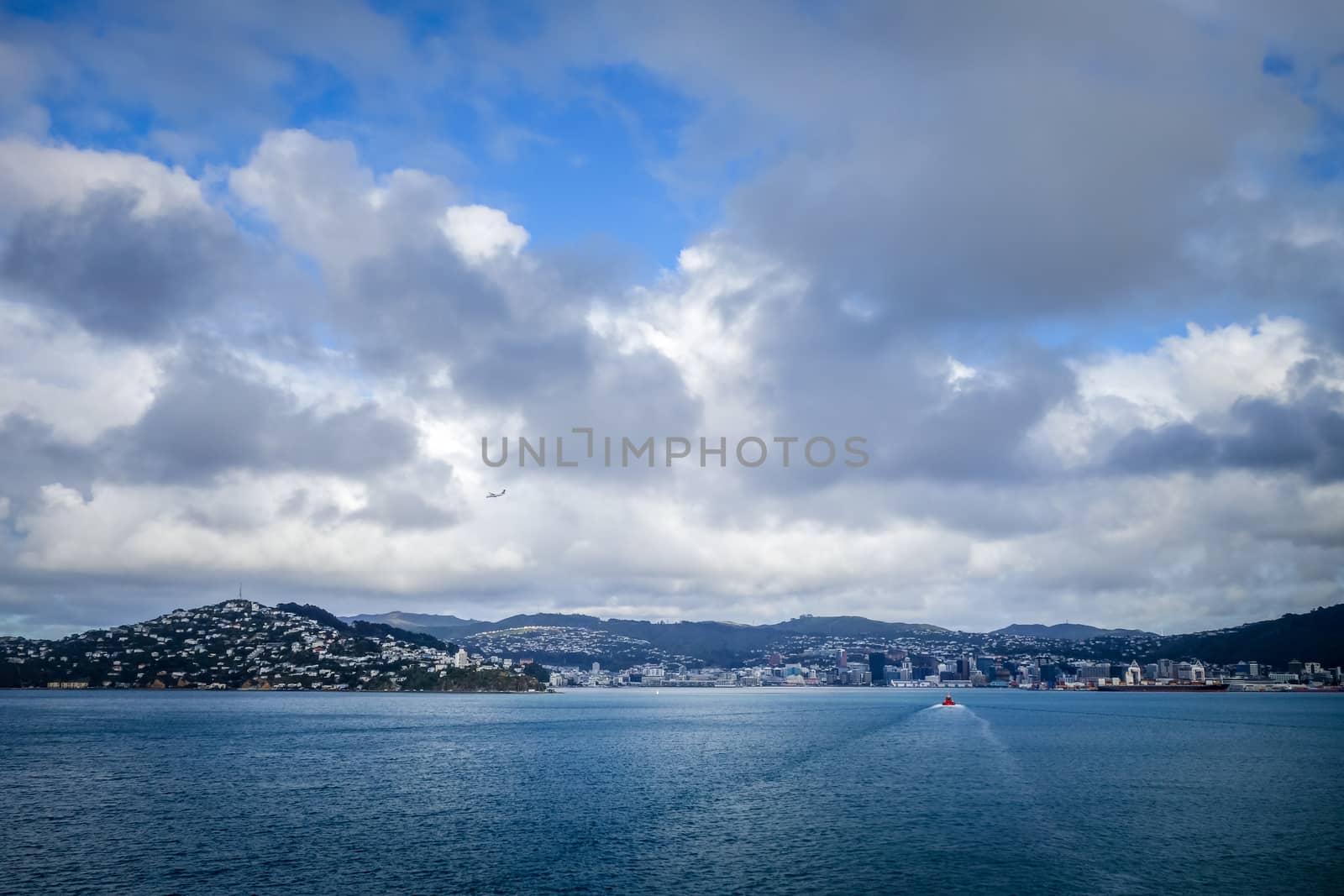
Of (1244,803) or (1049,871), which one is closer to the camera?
(1049,871)

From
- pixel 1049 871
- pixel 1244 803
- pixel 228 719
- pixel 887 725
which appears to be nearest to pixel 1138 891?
pixel 1049 871

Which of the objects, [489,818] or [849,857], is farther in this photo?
[489,818]

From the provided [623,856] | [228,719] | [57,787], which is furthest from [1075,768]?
[228,719]

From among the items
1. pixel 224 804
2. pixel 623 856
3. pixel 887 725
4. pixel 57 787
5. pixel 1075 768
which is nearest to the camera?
pixel 623 856

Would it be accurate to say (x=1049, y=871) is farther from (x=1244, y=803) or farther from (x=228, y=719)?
(x=228, y=719)

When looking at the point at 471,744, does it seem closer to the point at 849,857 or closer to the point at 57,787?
the point at 57,787

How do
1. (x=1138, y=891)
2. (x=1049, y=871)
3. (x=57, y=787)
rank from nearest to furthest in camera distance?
(x=1138, y=891) < (x=1049, y=871) < (x=57, y=787)
